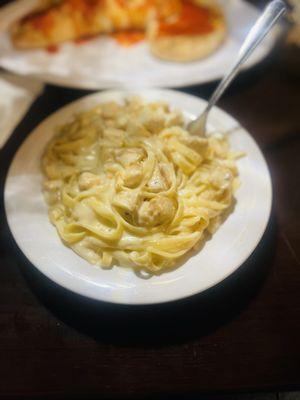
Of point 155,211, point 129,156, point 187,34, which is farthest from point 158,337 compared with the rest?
point 187,34

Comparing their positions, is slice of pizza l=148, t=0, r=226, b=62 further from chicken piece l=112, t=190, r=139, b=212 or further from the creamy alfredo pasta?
chicken piece l=112, t=190, r=139, b=212

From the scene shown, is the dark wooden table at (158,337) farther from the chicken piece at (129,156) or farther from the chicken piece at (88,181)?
the chicken piece at (129,156)

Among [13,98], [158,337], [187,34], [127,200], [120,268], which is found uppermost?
[187,34]

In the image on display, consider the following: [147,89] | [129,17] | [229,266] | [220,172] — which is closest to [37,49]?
[129,17]

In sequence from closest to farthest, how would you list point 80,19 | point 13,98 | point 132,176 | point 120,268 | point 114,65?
point 120,268 < point 132,176 < point 13,98 < point 114,65 < point 80,19

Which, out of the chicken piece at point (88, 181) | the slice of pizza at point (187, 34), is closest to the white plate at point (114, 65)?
the slice of pizza at point (187, 34)

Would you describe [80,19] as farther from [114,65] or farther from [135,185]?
[135,185]
